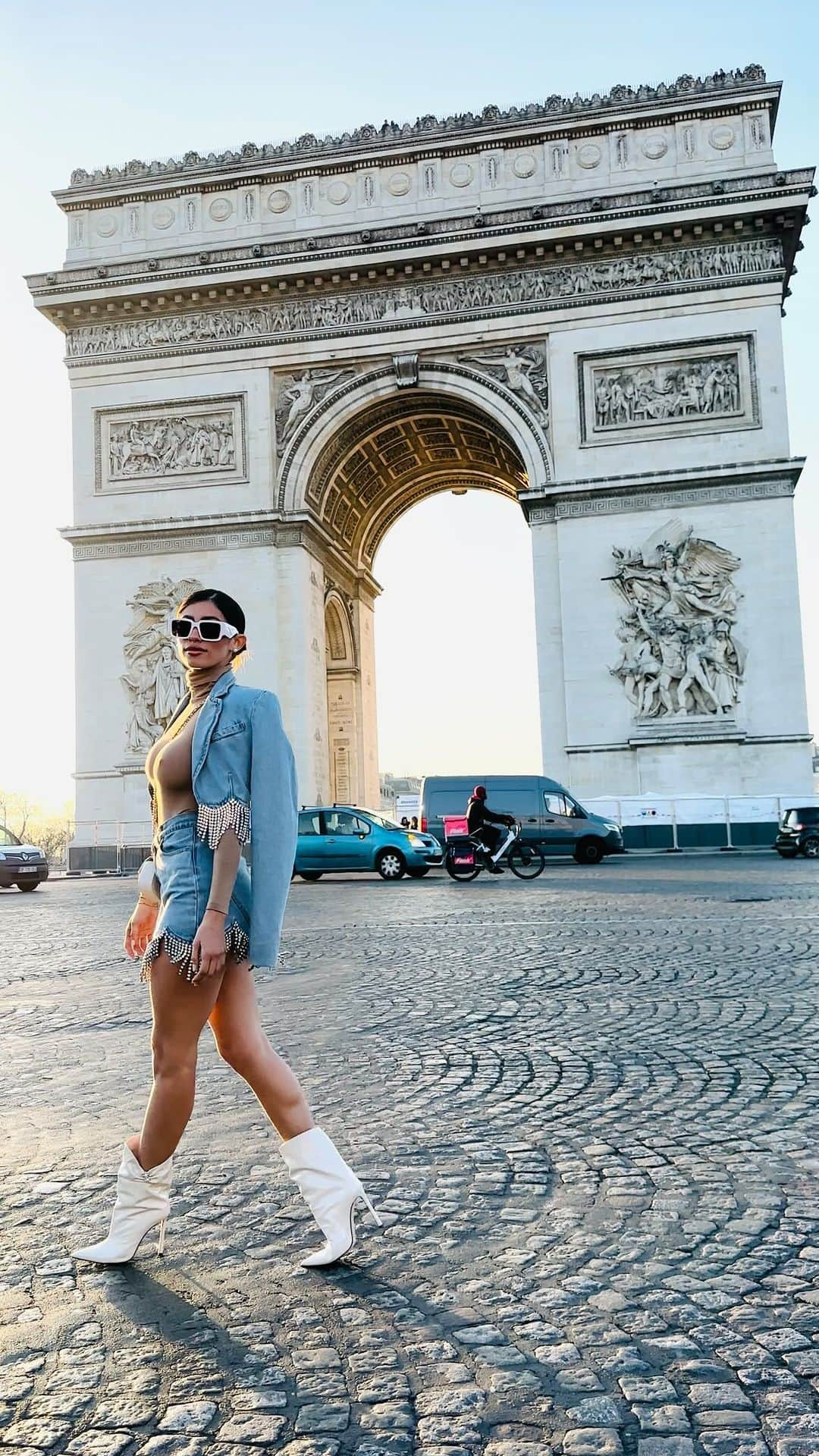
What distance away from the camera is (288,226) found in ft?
88.8

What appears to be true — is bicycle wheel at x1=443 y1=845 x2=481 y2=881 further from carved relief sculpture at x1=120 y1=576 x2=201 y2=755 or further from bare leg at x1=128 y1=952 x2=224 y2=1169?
bare leg at x1=128 y1=952 x2=224 y2=1169

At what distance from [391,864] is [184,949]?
1773 cm

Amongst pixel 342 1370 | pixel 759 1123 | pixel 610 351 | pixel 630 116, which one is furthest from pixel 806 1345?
pixel 630 116

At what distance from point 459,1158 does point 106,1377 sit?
1.52m

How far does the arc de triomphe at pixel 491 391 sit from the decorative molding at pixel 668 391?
0.06 m

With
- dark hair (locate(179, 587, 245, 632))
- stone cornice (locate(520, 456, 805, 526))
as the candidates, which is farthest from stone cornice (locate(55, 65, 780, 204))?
dark hair (locate(179, 587, 245, 632))

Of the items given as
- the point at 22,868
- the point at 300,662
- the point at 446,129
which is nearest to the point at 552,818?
the point at 300,662

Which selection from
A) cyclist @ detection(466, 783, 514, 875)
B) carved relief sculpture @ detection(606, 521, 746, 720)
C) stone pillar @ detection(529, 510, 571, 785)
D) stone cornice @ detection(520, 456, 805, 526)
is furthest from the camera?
Answer: stone pillar @ detection(529, 510, 571, 785)

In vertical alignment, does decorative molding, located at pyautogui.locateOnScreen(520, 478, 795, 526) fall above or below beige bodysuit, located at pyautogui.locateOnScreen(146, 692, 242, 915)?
above

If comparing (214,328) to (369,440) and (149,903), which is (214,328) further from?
(149,903)

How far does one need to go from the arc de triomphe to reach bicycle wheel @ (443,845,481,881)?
295 inches

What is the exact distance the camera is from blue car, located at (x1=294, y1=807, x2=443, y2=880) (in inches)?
806

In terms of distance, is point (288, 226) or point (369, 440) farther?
point (369, 440)

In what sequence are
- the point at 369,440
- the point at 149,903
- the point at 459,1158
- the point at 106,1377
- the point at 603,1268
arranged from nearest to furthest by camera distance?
1. the point at 106,1377
2. the point at 603,1268
3. the point at 149,903
4. the point at 459,1158
5. the point at 369,440
